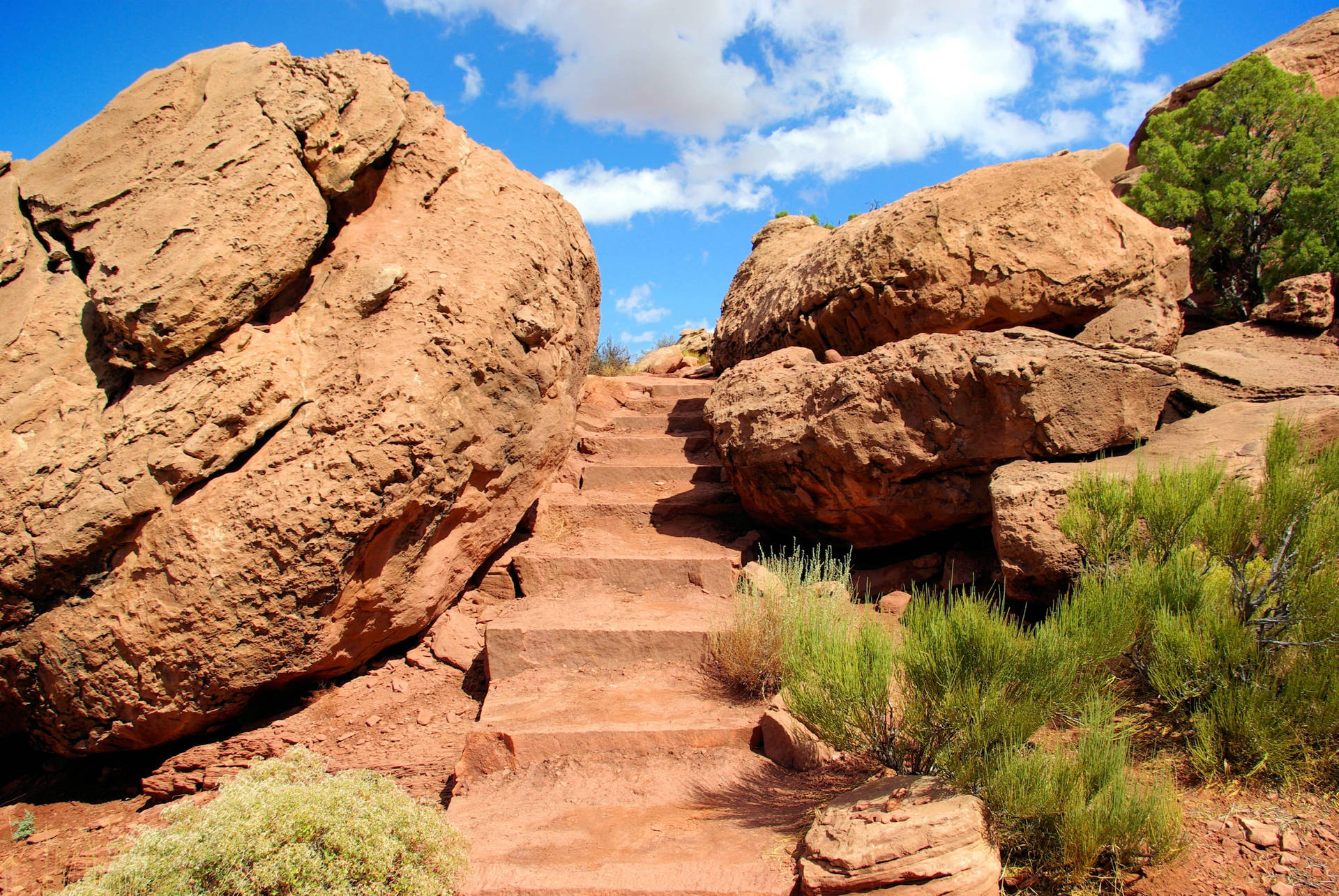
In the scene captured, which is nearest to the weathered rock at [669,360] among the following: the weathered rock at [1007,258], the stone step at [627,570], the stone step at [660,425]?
the stone step at [660,425]

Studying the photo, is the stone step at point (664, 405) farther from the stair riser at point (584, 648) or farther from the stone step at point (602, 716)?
the stone step at point (602, 716)

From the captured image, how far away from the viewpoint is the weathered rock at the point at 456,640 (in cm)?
494

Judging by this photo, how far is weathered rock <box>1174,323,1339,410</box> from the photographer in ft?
16.6

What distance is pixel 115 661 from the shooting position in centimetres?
384

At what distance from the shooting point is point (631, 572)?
5.48 metres

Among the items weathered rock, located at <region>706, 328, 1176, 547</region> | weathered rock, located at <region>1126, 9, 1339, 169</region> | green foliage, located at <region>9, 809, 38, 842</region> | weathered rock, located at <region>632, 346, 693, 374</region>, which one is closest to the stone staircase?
weathered rock, located at <region>706, 328, 1176, 547</region>

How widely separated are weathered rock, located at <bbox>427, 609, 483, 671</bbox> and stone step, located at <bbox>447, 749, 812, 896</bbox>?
1.14 metres

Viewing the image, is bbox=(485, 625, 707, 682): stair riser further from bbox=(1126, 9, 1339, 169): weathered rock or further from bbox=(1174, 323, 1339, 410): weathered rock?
bbox=(1126, 9, 1339, 169): weathered rock

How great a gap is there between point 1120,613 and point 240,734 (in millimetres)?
4568

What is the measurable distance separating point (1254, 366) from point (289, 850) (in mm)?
6305

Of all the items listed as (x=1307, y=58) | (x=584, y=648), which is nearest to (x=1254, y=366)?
(x=584, y=648)

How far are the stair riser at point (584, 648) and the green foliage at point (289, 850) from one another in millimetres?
1710

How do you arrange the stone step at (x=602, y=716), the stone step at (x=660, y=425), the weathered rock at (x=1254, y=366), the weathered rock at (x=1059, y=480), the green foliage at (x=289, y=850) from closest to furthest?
the green foliage at (x=289, y=850) → the stone step at (x=602, y=716) → the weathered rock at (x=1059, y=480) → the weathered rock at (x=1254, y=366) → the stone step at (x=660, y=425)

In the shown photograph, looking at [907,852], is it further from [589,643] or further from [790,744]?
[589,643]
